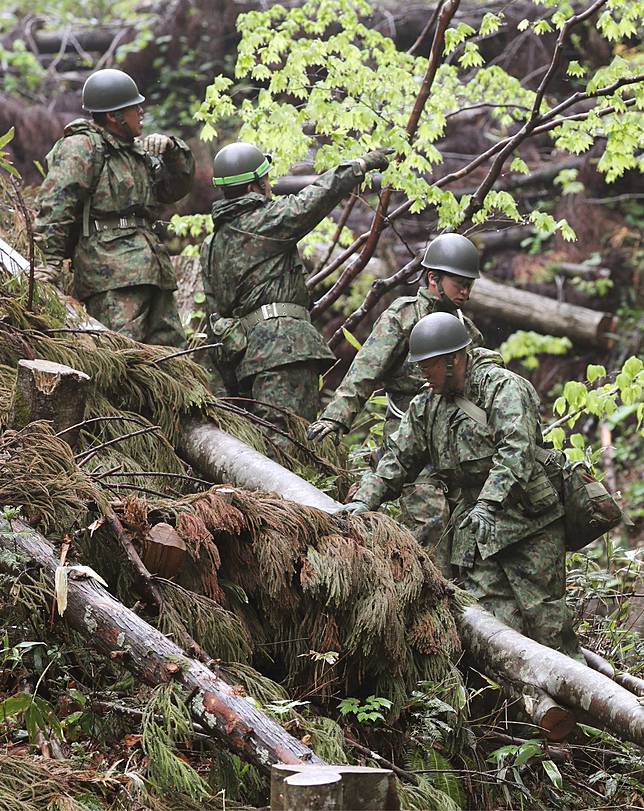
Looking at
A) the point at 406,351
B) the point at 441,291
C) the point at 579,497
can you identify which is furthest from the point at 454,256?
the point at 579,497

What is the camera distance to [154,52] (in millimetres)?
16391

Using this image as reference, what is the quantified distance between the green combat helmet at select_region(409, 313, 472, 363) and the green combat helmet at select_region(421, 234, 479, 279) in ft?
2.36

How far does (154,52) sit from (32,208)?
8.11 m

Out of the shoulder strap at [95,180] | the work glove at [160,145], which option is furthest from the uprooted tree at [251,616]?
the work glove at [160,145]

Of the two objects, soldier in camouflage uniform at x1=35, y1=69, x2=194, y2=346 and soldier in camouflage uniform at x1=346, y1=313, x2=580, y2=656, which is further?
soldier in camouflage uniform at x1=35, y1=69, x2=194, y2=346

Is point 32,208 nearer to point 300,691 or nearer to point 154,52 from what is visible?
point 300,691

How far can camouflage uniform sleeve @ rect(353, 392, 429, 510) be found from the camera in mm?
6012

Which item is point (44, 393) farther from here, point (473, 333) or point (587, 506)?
point (587, 506)

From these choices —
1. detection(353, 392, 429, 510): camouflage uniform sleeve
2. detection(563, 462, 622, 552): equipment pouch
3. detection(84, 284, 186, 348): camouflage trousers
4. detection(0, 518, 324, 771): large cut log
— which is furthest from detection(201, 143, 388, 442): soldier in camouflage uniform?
detection(0, 518, 324, 771): large cut log

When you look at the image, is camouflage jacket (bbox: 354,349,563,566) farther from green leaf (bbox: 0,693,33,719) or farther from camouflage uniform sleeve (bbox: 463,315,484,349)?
green leaf (bbox: 0,693,33,719)

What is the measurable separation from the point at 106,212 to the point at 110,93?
830 millimetres

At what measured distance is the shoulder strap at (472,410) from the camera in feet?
19.6

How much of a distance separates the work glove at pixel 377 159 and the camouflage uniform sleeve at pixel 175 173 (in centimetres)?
136

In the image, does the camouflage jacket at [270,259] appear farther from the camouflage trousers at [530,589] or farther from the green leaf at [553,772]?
the green leaf at [553,772]
